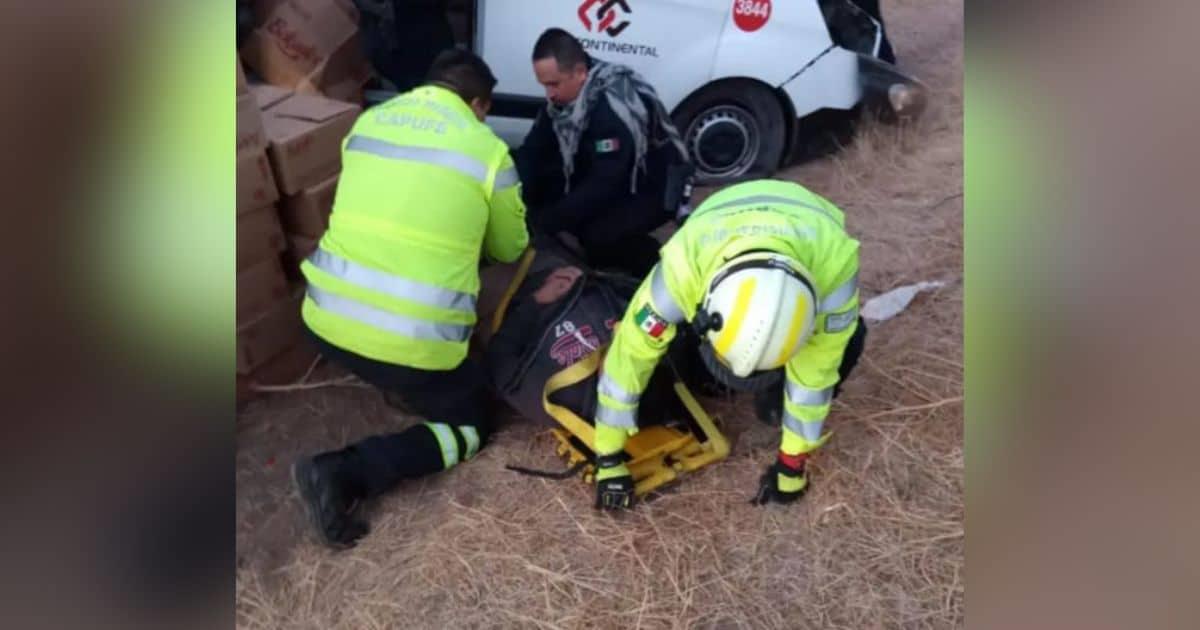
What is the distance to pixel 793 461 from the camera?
298 centimetres

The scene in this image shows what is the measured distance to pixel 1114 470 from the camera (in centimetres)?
94

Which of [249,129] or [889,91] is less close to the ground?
[249,129]

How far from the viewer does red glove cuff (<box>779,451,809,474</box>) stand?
9.76 ft

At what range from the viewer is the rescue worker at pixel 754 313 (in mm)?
2324

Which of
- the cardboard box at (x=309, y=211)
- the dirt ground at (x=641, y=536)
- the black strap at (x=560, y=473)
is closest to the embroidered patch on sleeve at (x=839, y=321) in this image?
the dirt ground at (x=641, y=536)

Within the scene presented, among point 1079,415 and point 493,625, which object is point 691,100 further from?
point 1079,415

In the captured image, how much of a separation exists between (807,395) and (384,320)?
4.36 feet

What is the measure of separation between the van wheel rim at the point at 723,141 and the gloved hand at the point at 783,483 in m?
2.10

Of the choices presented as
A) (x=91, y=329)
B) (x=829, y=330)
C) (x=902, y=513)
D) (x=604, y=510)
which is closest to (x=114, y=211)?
(x=91, y=329)

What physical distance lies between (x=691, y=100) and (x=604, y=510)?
92.5 inches

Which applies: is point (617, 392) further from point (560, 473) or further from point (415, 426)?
point (415, 426)

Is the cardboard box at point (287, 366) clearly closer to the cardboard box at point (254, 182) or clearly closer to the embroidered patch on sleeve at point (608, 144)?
the cardboard box at point (254, 182)

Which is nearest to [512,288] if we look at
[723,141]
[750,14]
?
[723,141]

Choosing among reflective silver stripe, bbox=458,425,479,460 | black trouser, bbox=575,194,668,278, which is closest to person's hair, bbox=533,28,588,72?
black trouser, bbox=575,194,668,278
